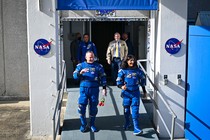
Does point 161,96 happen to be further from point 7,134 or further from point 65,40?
point 65,40

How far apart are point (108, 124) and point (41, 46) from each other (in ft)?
7.22

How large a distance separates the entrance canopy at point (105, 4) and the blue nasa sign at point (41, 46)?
0.78 meters

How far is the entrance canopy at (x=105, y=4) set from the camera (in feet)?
26.1

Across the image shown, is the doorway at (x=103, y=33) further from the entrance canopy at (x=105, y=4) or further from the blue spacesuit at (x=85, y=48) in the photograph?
the entrance canopy at (x=105, y=4)

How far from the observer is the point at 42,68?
7918mm

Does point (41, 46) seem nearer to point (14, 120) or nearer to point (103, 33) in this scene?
point (14, 120)

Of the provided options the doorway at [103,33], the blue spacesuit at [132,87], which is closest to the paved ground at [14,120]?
the doorway at [103,33]

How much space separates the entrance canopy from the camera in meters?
7.95

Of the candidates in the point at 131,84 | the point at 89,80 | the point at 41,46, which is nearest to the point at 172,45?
the point at 131,84

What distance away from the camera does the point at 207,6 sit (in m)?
11.8

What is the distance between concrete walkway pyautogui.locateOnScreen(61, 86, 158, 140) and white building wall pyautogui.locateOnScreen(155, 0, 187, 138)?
581mm

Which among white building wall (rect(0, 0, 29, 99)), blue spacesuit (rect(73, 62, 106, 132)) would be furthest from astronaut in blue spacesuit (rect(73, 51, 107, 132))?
Answer: white building wall (rect(0, 0, 29, 99))

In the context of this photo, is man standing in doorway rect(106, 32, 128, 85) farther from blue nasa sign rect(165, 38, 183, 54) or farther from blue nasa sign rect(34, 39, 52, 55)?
blue nasa sign rect(34, 39, 52, 55)

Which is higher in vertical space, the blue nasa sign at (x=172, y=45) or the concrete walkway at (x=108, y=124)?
the blue nasa sign at (x=172, y=45)
